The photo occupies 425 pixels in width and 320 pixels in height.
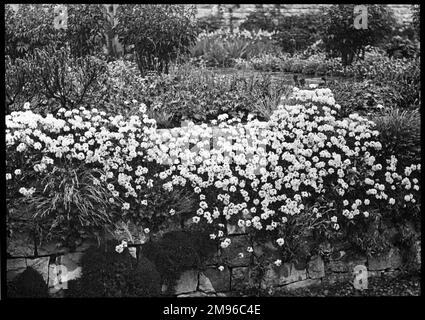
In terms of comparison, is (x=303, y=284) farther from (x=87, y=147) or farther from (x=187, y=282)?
(x=87, y=147)

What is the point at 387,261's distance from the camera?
5.42 metres

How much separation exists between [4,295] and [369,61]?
5930mm

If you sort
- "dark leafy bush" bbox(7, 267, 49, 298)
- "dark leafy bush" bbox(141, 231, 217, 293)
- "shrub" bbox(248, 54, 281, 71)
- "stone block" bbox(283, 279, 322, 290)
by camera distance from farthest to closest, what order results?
"shrub" bbox(248, 54, 281, 71)
"stone block" bbox(283, 279, 322, 290)
"dark leafy bush" bbox(141, 231, 217, 293)
"dark leafy bush" bbox(7, 267, 49, 298)

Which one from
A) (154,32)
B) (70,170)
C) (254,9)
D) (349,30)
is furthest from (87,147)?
(254,9)

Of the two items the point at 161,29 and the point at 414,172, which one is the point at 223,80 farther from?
the point at 414,172

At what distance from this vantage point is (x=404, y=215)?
5422 millimetres

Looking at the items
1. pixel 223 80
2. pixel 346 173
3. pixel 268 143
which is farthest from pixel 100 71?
pixel 346 173

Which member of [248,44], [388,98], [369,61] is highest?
[248,44]

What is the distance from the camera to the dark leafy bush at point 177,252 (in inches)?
195

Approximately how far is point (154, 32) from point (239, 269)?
12.0ft

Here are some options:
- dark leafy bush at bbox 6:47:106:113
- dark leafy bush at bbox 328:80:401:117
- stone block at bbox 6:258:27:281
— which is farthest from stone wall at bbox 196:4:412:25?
stone block at bbox 6:258:27:281

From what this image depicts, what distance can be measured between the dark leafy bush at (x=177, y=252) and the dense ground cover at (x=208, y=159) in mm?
29

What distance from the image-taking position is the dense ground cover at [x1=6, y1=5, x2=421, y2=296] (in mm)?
4797

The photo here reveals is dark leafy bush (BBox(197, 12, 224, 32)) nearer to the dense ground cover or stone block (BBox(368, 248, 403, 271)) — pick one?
the dense ground cover
